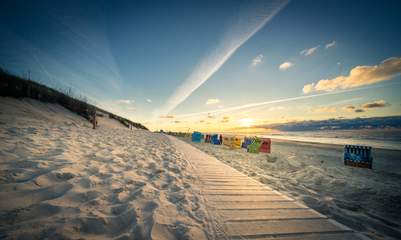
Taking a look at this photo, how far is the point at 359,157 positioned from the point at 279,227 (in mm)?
8515

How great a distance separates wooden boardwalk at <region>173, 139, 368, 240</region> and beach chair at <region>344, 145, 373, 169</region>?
23.9 ft

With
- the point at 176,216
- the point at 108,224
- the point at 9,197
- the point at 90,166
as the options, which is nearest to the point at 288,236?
the point at 176,216

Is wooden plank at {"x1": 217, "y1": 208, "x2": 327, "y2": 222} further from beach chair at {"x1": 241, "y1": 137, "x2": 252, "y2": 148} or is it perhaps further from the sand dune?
beach chair at {"x1": 241, "y1": 137, "x2": 252, "y2": 148}

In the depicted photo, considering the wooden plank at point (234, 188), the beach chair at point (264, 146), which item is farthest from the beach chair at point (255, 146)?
the wooden plank at point (234, 188)

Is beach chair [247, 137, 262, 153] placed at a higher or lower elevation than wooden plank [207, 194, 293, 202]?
higher

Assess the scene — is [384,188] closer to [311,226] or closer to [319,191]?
[319,191]

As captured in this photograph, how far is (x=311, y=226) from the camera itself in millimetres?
2178

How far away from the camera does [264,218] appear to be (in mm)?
2307

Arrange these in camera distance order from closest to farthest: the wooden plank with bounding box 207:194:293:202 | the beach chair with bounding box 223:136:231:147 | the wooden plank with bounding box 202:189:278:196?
the wooden plank with bounding box 207:194:293:202 → the wooden plank with bounding box 202:189:278:196 → the beach chair with bounding box 223:136:231:147

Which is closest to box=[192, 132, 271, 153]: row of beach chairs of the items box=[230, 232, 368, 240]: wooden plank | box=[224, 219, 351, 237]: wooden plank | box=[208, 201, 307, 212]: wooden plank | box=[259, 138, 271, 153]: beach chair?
box=[259, 138, 271, 153]: beach chair

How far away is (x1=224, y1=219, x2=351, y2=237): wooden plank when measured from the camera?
1944mm

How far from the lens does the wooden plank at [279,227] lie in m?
1.94

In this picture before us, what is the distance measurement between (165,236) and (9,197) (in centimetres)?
199

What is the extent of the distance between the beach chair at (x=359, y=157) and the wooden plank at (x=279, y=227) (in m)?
7.74
